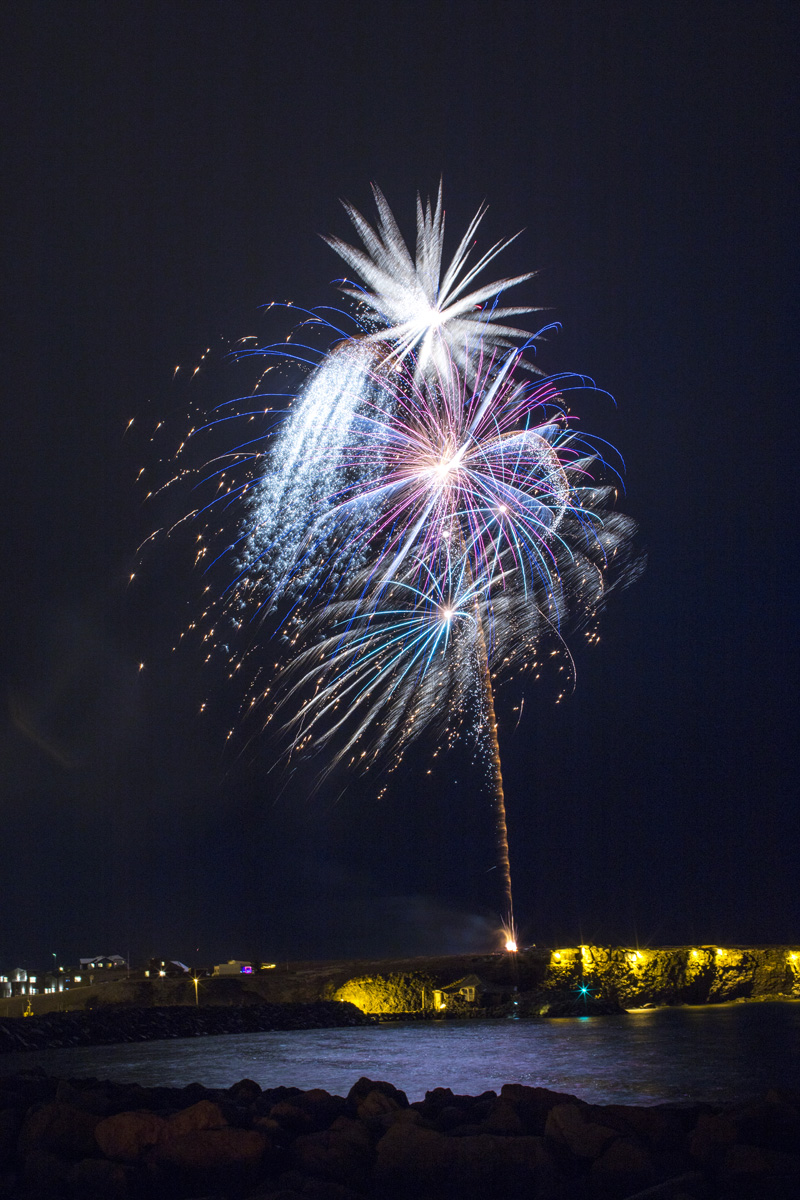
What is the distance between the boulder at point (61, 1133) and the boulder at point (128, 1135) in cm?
21

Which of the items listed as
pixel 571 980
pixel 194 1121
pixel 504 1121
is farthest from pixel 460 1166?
pixel 571 980

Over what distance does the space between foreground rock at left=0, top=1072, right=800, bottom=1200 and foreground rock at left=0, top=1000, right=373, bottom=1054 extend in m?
23.8

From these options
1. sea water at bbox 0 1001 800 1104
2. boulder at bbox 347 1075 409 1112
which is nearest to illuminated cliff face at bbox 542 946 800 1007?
sea water at bbox 0 1001 800 1104

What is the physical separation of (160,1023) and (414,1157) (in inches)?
1255

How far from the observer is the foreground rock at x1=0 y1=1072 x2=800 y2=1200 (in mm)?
6695

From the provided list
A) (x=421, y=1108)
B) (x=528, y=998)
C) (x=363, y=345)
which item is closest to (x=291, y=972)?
(x=528, y=998)

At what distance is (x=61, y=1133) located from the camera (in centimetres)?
809

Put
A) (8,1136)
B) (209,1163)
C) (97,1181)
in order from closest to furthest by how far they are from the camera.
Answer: (97,1181), (209,1163), (8,1136)

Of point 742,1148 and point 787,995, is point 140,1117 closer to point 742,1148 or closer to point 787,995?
point 742,1148

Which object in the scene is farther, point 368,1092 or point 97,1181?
point 368,1092

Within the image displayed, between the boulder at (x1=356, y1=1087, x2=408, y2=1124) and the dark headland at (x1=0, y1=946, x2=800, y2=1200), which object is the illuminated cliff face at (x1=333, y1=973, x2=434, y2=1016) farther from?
the boulder at (x1=356, y1=1087, x2=408, y2=1124)

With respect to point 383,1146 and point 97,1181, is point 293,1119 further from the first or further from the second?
point 97,1181

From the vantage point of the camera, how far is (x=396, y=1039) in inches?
1128

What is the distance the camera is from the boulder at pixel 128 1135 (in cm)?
776
